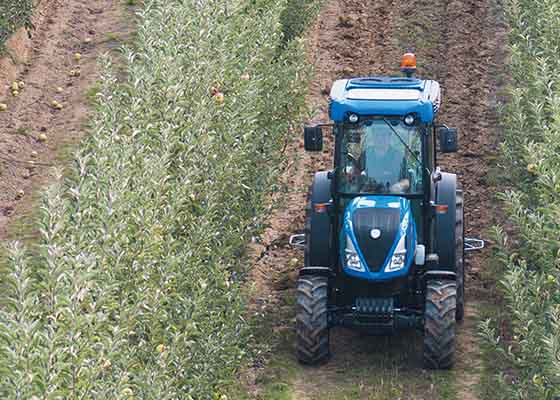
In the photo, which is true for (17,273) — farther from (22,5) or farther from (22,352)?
(22,5)

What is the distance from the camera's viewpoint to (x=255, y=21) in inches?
575

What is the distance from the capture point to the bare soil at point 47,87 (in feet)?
51.2

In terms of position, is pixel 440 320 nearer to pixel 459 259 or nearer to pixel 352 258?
pixel 352 258

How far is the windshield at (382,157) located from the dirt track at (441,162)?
165 centimetres

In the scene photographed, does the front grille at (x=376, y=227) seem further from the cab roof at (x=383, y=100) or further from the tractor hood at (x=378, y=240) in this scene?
the cab roof at (x=383, y=100)

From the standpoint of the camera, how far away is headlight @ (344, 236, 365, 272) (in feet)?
37.8

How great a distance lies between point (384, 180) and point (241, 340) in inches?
90.9

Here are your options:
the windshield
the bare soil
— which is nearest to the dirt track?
the windshield

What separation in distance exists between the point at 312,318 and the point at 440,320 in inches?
46.9

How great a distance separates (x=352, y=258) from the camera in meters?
11.6

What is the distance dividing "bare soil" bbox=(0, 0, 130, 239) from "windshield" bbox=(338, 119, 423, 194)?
15.0ft

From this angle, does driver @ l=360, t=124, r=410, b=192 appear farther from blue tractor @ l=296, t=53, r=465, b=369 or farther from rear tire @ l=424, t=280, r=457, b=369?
rear tire @ l=424, t=280, r=457, b=369

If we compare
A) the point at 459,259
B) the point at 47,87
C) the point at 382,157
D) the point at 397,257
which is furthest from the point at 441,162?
the point at 47,87

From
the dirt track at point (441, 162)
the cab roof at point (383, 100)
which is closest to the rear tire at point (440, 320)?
the dirt track at point (441, 162)
